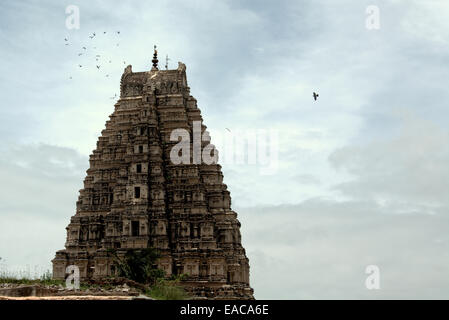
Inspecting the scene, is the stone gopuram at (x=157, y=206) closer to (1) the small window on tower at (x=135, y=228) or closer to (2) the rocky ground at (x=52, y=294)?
(1) the small window on tower at (x=135, y=228)

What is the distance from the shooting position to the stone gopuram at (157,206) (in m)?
63.4

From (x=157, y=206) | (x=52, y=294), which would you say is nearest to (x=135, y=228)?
(x=157, y=206)

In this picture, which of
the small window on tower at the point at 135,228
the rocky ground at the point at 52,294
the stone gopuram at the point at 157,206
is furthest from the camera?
the small window on tower at the point at 135,228

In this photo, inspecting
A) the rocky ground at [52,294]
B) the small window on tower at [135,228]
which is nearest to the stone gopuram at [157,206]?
the small window on tower at [135,228]

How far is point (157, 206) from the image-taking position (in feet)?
215

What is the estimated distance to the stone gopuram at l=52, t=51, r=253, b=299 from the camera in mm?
63438

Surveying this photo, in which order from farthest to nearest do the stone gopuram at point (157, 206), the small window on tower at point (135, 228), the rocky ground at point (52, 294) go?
the small window on tower at point (135, 228) < the stone gopuram at point (157, 206) < the rocky ground at point (52, 294)

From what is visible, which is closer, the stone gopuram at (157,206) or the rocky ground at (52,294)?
the rocky ground at (52,294)

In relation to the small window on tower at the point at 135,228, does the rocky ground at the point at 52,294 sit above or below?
below

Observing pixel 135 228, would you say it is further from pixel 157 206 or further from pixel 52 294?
pixel 52 294

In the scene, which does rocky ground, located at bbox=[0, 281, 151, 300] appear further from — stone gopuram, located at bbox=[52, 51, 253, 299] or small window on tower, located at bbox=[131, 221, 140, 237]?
small window on tower, located at bbox=[131, 221, 140, 237]

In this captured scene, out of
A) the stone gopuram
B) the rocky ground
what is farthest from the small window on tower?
the rocky ground

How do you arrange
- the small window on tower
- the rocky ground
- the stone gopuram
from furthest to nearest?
the small window on tower < the stone gopuram < the rocky ground

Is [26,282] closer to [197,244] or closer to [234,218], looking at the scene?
[197,244]
